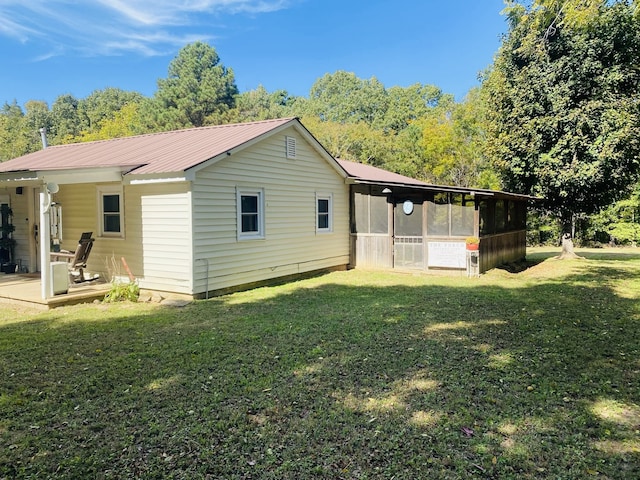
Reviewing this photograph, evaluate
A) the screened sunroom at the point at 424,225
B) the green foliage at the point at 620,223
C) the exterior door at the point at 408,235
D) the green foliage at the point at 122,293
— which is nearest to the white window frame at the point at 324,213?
the screened sunroom at the point at 424,225

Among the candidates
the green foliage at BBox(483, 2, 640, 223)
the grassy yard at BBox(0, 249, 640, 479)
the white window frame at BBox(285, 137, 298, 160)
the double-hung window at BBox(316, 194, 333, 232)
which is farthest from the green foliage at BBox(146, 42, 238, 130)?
the grassy yard at BBox(0, 249, 640, 479)

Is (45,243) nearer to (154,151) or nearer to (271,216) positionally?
(154,151)

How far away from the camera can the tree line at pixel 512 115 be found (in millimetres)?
14711

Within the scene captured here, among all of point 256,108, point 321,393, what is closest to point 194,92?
point 256,108

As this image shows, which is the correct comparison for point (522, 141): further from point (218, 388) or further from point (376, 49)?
point (376, 49)

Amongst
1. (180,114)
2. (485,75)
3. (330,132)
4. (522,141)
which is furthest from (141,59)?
(522,141)

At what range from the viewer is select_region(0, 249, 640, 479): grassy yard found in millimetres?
2977

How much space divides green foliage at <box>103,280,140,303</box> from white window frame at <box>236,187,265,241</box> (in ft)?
7.82

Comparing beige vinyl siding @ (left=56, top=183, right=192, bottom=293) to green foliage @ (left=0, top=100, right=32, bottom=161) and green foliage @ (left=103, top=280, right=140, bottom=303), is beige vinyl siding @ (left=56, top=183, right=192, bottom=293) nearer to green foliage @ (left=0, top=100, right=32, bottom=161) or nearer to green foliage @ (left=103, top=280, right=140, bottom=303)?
green foliage @ (left=103, top=280, right=140, bottom=303)

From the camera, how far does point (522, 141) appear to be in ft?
54.2

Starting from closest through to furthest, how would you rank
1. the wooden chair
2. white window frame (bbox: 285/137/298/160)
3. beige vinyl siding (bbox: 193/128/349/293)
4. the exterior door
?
beige vinyl siding (bbox: 193/128/349/293), the wooden chair, white window frame (bbox: 285/137/298/160), the exterior door

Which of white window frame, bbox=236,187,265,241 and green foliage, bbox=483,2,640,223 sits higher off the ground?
green foliage, bbox=483,2,640,223

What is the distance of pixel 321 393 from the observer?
4125 millimetres

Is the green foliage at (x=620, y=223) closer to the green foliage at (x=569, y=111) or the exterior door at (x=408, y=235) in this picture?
the green foliage at (x=569, y=111)
